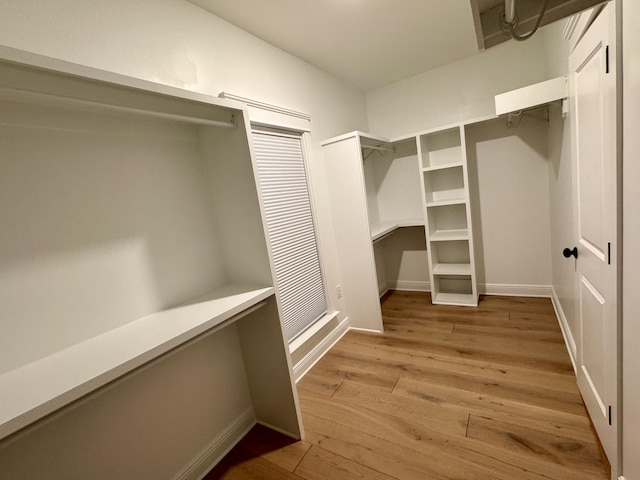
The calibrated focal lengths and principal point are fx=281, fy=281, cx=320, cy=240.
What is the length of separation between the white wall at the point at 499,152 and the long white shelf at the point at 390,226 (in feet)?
2.15

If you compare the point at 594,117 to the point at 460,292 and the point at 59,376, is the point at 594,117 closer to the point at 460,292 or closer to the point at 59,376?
the point at 59,376

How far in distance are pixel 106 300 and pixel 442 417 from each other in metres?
1.93

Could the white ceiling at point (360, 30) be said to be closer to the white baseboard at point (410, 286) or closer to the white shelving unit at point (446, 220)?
the white shelving unit at point (446, 220)

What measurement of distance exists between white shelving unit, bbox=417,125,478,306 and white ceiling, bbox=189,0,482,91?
781 mm

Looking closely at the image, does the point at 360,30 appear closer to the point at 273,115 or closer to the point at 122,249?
the point at 273,115

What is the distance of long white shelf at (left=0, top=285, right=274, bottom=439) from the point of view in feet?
2.63

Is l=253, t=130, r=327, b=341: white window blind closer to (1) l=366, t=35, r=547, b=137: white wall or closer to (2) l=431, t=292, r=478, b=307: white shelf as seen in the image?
(2) l=431, t=292, r=478, b=307: white shelf

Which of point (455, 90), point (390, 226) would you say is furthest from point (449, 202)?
point (455, 90)

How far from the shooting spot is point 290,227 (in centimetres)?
234

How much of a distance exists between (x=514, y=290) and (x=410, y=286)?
1.17 m

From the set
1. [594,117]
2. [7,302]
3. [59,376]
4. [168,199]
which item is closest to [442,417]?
[594,117]

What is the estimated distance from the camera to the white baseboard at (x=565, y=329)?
6.46 feet

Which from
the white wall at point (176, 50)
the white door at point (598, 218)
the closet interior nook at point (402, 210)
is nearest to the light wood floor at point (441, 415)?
the white door at point (598, 218)

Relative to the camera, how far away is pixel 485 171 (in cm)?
314
